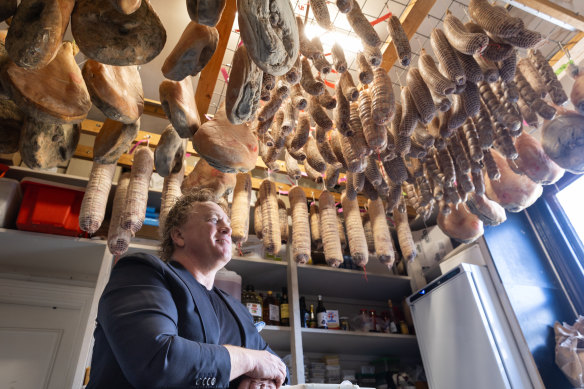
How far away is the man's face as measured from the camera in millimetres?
1731

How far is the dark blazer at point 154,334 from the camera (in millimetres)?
1132

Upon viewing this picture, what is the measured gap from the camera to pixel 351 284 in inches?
159

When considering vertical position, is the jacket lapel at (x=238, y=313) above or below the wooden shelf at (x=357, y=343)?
below

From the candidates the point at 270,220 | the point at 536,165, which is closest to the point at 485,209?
the point at 536,165

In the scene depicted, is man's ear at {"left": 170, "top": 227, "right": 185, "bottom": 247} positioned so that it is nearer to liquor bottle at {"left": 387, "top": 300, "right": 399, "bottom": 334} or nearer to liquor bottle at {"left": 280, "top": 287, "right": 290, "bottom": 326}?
liquor bottle at {"left": 280, "top": 287, "right": 290, "bottom": 326}

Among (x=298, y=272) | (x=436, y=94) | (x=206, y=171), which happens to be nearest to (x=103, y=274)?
(x=206, y=171)

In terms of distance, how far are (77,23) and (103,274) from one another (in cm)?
203

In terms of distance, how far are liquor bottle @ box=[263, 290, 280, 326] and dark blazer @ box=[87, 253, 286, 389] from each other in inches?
81.0

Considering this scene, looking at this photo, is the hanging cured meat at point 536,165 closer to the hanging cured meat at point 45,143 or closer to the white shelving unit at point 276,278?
the white shelving unit at point 276,278

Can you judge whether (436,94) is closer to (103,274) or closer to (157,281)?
(157,281)

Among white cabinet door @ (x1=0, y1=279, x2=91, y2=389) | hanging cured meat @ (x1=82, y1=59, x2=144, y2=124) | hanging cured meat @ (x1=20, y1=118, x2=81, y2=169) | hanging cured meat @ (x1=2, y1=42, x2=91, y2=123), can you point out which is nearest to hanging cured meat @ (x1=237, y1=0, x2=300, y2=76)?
hanging cured meat @ (x1=82, y1=59, x2=144, y2=124)

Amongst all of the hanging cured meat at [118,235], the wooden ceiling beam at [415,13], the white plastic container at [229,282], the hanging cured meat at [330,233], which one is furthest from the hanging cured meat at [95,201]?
the wooden ceiling beam at [415,13]

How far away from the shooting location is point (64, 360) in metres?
3.25

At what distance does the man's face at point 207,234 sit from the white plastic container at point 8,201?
187 cm
